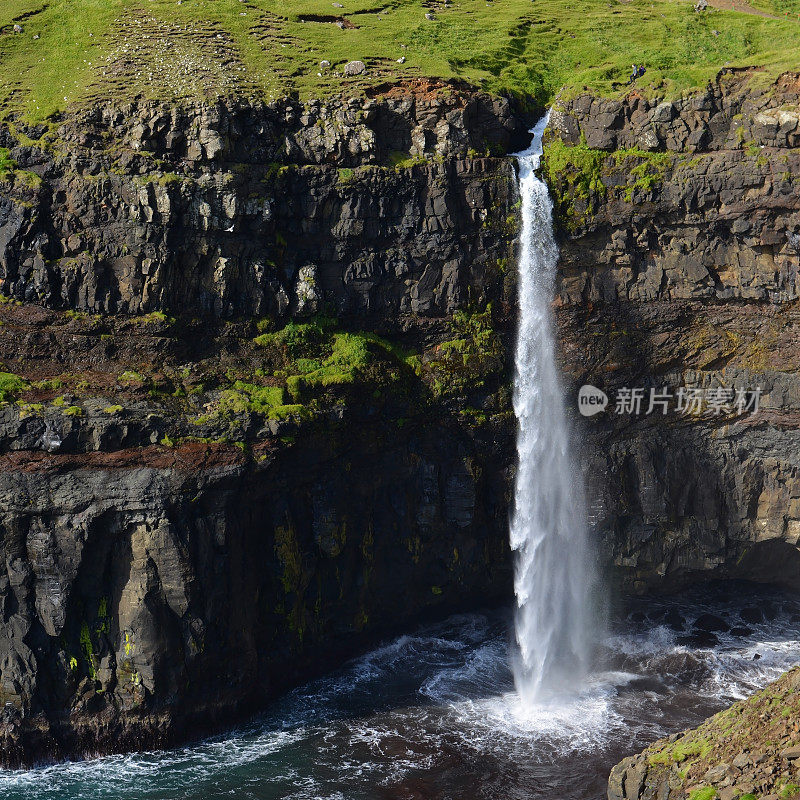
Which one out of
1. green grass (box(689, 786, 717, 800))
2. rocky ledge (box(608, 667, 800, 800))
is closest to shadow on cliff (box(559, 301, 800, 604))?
rocky ledge (box(608, 667, 800, 800))

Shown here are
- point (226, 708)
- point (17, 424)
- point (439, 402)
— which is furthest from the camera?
point (439, 402)

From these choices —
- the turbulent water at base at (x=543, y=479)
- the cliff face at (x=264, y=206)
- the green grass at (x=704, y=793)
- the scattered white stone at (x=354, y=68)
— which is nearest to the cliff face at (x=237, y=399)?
the cliff face at (x=264, y=206)

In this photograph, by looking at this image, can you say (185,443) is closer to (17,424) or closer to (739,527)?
(17,424)

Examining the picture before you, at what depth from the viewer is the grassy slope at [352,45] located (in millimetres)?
38594

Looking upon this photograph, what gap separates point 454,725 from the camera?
105ft

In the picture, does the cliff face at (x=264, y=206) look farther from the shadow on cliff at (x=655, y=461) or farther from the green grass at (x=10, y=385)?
the shadow on cliff at (x=655, y=461)

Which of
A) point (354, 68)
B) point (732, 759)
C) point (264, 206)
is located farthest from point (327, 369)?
point (732, 759)

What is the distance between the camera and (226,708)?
3206 cm

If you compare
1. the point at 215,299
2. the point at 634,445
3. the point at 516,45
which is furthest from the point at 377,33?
the point at 634,445

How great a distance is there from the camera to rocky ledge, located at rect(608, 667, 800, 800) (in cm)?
2044

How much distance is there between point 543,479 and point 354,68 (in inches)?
785

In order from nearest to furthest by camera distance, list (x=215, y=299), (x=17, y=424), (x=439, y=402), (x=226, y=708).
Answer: (x=17, y=424) < (x=226, y=708) < (x=215, y=299) < (x=439, y=402)

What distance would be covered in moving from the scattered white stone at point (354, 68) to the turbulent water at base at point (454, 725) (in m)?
24.8

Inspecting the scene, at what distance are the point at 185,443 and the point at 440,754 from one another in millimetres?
13765
